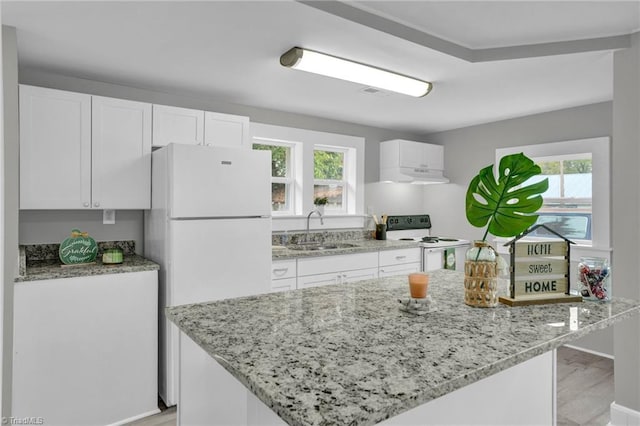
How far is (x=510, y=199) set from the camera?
141 centimetres

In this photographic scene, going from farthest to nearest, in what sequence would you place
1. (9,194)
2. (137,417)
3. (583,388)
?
1. (583,388)
2. (137,417)
3. (9,194)

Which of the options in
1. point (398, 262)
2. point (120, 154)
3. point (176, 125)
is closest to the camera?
point (120, 154)

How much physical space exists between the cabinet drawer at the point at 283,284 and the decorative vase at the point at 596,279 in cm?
215

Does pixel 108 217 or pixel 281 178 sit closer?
pixel 108 217

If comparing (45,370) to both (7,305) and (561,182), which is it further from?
(561,182)

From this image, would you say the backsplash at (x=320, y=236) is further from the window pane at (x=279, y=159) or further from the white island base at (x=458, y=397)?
the white island base at (x=458, y=397)

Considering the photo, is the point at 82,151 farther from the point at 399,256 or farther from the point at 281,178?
the point at 399,256

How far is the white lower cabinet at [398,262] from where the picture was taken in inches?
152

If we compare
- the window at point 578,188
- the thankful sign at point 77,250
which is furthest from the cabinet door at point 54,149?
the window at point 578,188

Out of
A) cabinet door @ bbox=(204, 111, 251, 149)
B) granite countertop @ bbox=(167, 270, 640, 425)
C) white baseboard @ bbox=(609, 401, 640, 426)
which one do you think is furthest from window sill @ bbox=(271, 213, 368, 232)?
white baseboard @ bbox=(609, 401, 640, 426)

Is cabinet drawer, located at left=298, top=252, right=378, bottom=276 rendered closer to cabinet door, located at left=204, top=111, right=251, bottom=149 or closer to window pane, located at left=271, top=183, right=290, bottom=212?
window pane, located at left=271, top=183, right=290, bottom=212

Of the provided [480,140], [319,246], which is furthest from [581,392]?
[480,140]

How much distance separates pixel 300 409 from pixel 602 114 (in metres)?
4.05

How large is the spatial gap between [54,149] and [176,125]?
814 mm
